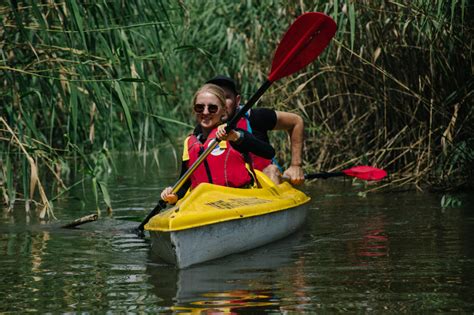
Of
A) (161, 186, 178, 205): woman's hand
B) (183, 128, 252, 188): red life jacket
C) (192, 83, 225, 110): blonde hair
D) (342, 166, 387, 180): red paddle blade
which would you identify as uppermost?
(192, 83, 225, 110): blonde hair

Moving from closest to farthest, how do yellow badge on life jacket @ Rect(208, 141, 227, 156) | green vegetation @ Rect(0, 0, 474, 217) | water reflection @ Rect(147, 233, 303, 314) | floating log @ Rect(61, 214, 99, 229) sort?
water reflection @ Rect(147, 233, 303, 314) < yellow badge on life jacket @ Rect(208, 141, 227, 156) < green vegetation @ Rect(0, 0, 474, 217) < floating log @ Rect(61, 214, 99, 229)

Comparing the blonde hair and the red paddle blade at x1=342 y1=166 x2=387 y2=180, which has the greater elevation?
the blonde hair

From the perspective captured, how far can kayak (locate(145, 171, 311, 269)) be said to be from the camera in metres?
5.34

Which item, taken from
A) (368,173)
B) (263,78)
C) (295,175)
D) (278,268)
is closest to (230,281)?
(278,268)

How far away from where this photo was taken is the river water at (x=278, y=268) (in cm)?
435

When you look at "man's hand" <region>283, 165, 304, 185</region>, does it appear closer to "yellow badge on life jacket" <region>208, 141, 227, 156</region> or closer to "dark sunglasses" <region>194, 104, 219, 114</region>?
"yellow badge on life jacket" <region>208, 141, 227, 156</region>

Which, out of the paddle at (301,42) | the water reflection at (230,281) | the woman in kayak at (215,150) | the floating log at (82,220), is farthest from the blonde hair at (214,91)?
the floating log at (82,220)

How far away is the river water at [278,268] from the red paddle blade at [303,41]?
3.59 ft

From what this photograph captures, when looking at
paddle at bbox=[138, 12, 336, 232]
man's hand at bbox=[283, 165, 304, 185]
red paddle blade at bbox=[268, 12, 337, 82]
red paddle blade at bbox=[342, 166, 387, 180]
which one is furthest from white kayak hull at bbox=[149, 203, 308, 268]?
red paddle blade at bbox=[342, 166, 387, 180]

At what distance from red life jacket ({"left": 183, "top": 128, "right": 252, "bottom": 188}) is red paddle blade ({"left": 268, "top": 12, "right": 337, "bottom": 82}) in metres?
0.76

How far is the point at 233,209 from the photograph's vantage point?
571 centimetres

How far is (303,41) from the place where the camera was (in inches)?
266

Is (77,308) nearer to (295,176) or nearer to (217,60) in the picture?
(295,176)

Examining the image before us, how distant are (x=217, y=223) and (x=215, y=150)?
2.45 feet
